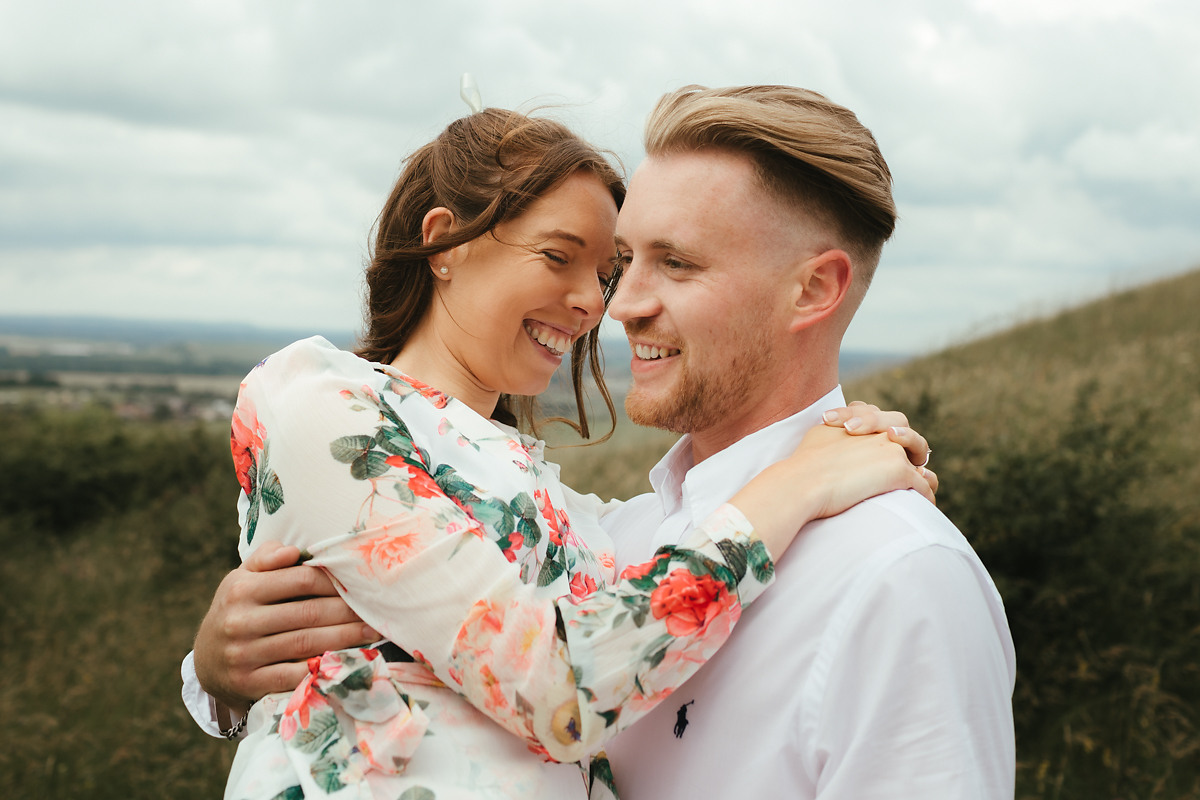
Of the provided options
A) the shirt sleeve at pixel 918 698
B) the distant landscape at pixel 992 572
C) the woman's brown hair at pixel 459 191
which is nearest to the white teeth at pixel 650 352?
the woman's brown hair at pixel 459 191

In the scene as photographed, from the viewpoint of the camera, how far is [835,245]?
2.28 meters

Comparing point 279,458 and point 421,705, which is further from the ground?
point 279,458

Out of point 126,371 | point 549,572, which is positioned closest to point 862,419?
point 549,572

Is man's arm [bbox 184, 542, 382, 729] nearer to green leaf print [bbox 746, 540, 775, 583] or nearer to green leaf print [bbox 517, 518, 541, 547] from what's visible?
green leaf print [bbox 517, 518, 541, 547]

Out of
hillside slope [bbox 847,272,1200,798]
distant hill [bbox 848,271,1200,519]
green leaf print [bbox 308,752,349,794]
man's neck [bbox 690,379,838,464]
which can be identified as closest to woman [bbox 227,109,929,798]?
green leaf print [bbox 308,752,349,794]

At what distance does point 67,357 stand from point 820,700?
18.9 meters

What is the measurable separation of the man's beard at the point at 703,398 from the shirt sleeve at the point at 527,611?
0.61 m

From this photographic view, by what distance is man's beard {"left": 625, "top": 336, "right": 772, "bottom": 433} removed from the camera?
2.29 metres

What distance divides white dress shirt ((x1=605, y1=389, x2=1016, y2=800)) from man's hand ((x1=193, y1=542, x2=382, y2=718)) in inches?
29.0

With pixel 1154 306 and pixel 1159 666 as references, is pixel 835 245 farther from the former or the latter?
pixel 1154 306

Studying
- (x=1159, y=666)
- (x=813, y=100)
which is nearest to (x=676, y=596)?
(x=813, y=100)

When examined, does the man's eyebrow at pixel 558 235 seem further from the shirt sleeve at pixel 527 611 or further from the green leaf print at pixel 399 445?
the shirt sleeve at pixel 527 611

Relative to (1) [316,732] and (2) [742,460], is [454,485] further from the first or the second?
(2) [742,460]

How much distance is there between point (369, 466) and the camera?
173 cm
